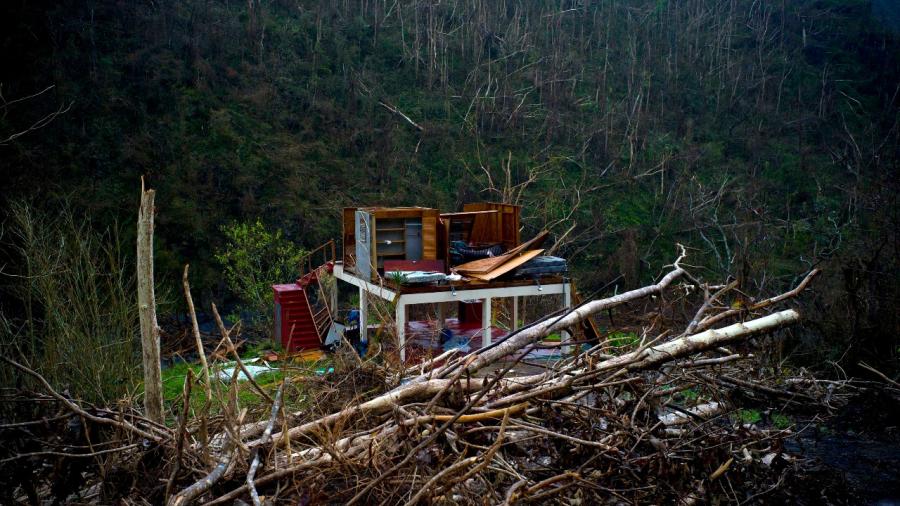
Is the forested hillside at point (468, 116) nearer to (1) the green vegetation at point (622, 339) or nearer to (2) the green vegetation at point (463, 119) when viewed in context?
(2) the green vegetation at point (463, 119)

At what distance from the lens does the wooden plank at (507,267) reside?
38.2 feet

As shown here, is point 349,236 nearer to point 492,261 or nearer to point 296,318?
point 296,318

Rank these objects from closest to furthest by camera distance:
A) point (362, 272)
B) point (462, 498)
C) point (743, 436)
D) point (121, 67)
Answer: point (462, 498)
point (743, 436)
point (362, 272)
point (121, 67)

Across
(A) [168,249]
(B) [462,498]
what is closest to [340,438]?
(B) [462,498]

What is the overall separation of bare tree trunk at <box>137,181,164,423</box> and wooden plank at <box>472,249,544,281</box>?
7.01 meters

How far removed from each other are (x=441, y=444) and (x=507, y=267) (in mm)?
7066

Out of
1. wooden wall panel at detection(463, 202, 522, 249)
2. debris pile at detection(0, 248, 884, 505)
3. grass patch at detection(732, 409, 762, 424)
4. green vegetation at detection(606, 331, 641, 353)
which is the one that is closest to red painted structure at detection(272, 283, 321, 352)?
wooden wall panel at detection(463, 202, 522, 249)

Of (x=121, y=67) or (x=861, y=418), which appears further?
(x=121, y=67)

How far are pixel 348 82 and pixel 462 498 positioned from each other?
103 feet

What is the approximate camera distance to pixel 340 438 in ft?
16.1

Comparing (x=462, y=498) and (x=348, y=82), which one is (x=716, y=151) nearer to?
(x=348, y=82)

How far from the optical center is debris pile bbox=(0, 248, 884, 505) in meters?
4.38

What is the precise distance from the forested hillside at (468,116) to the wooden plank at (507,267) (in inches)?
322

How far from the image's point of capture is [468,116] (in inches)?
1359
